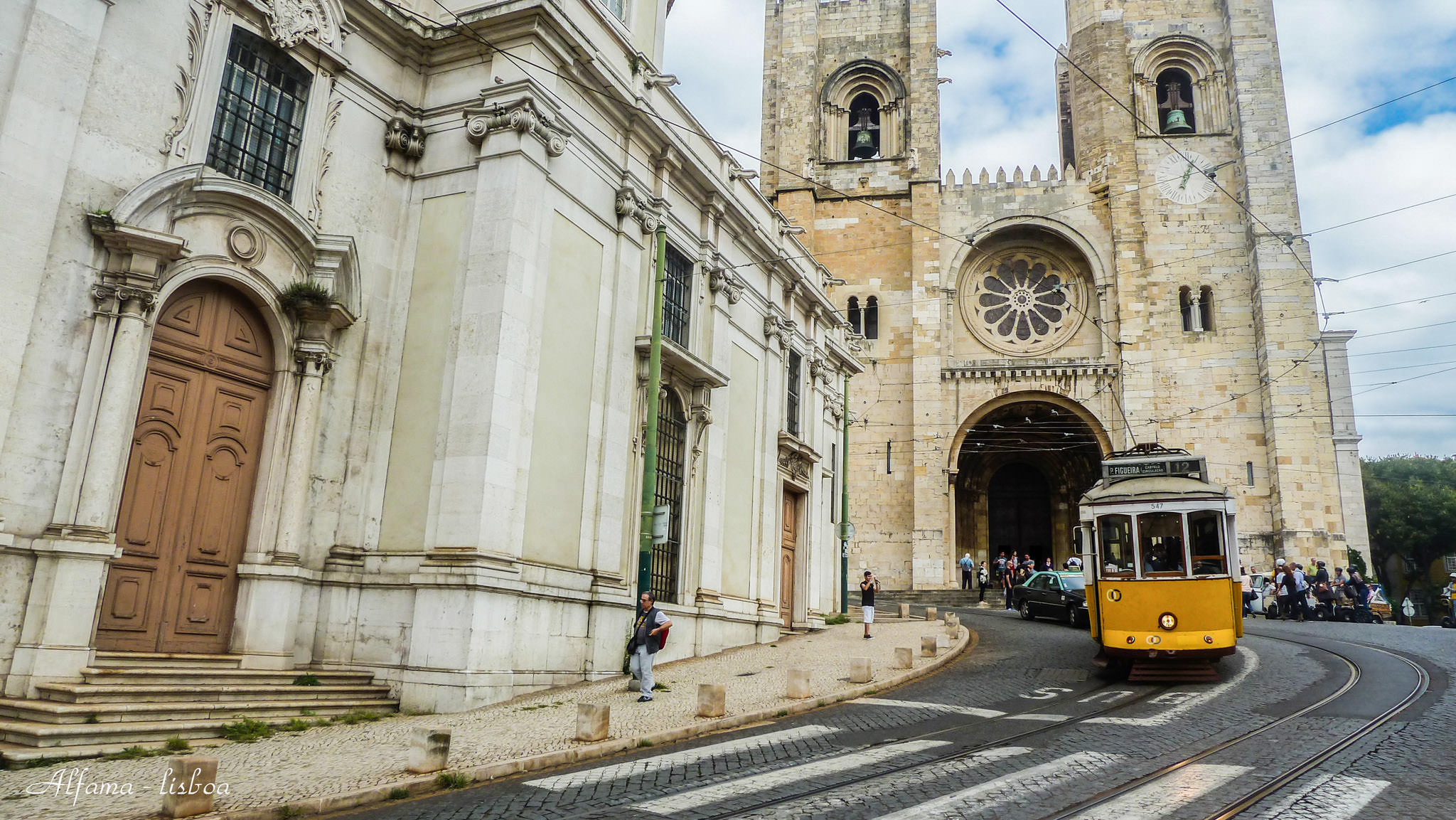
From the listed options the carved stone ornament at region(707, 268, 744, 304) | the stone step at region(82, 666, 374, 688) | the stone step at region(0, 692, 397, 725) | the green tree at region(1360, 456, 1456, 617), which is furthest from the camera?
the green tree at region(1360, 456, 1456, 617)

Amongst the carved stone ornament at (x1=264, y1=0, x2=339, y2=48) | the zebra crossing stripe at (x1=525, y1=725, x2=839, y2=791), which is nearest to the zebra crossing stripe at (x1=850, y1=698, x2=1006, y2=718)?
the zebra crossing stripe at (x1=525, y1=725, x2=839, y2=791)

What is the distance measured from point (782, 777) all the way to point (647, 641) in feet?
14.4

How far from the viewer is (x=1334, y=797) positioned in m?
6.61

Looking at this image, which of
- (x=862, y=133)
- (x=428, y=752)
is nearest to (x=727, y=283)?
(x=428, y=752)

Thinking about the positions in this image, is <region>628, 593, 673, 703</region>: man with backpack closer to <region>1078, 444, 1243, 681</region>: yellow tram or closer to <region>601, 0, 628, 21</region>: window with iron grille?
<region>1078, 444, 1243, 681</region>: yellow tram

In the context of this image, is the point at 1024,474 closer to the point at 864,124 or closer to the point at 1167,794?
the point at 864,124

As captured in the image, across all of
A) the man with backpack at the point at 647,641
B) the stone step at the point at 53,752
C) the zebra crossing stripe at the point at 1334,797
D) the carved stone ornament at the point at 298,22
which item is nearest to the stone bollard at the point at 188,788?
the stone step at the point at 53,752

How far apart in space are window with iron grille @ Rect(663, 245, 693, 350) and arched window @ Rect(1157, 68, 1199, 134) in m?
27.9

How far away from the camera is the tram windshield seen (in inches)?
503

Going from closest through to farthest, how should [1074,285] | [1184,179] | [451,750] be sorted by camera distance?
1. [451,750]
2. [1184,179]
3. [1074,285]

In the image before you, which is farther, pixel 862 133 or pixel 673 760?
pixel 862 133

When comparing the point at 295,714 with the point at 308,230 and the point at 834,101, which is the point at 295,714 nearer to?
the point at 308,230

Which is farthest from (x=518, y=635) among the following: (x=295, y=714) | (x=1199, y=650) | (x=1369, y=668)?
(x=1369, y=668)

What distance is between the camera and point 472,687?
10.7 m
